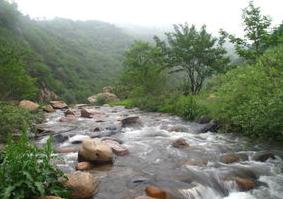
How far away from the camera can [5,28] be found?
71.4m

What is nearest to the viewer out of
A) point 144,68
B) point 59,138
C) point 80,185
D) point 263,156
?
point 80,185

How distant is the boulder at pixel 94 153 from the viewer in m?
13.2

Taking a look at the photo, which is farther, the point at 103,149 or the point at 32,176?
the point at 103,149

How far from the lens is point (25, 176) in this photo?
28.7 ft

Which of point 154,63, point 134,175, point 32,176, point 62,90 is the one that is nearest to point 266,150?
point 134,175

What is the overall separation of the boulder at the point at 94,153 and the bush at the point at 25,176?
3.45 m

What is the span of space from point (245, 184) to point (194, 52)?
27.9 metres

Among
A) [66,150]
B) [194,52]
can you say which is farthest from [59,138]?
[194,52]

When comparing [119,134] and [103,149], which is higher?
[103,149]

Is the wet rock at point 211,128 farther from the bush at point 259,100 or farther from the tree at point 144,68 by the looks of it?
the tree at point 144,68

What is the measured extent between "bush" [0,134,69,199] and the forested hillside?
24.9 m

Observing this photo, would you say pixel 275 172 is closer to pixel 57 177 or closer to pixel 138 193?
pixel 138 193

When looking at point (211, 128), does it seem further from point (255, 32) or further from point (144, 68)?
point (144, 68)

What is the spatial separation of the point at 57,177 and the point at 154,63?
113ft
